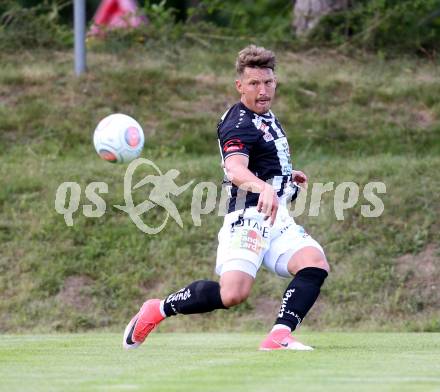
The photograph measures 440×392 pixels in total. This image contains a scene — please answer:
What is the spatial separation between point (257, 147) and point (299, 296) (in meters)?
1.00

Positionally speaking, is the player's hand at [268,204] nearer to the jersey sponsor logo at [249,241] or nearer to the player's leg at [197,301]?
the jersey sponsor logo at [249,241]

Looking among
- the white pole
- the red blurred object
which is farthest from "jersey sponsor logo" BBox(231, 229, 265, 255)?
the red blurred object

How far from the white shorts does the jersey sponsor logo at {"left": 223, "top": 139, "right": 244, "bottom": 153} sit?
0.42 m

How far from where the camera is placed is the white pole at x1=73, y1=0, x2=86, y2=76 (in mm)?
16719

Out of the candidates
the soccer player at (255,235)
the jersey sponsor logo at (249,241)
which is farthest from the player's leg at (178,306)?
the jersey sponsor logo at (249,241)

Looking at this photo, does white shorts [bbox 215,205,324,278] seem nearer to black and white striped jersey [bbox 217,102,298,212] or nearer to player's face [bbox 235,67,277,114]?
black and white striped jersey [bbox 217,102,298,212]

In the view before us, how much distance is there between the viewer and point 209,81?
1848 centimetres

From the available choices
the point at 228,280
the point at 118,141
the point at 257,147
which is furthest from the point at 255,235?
the point at 118,141

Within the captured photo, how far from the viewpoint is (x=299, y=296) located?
7.57 m

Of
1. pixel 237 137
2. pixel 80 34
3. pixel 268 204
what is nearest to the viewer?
pixel 268 204

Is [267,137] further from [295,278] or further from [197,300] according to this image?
[197,300]

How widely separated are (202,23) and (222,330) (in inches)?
345

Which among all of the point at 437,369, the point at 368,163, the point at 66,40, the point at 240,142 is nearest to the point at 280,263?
the point at 240,142

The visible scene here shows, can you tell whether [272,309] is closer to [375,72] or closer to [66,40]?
[375,72]
